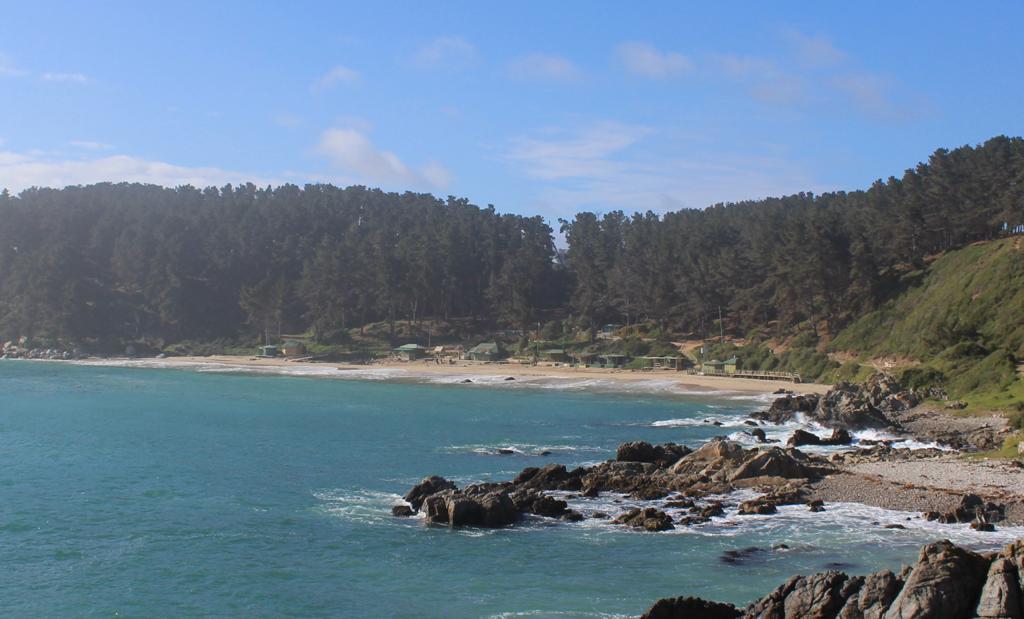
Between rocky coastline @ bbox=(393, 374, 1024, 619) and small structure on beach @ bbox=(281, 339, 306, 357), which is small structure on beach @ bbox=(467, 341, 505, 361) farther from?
rocky coastline @ bbox=(393, 374, 1024, 619)

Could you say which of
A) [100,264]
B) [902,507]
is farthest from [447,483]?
[100,264]

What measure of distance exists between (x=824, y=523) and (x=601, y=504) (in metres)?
7.46

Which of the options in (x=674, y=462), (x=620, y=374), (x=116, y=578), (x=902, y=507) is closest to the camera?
(x=116, y=578)

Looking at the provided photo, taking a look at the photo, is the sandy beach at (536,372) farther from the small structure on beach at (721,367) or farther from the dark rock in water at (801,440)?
the dark rock in water at (801,440)

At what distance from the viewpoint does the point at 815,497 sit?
31.4m

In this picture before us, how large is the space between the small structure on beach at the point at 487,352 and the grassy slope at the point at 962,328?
3915cm

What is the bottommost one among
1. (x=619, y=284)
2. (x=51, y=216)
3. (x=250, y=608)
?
(x=250, y=608)

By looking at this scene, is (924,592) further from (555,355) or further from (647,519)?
(555,355)

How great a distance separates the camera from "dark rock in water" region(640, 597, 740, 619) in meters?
18.7

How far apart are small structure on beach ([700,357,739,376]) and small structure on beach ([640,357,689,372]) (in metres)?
4.72

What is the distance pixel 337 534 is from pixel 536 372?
6627cm

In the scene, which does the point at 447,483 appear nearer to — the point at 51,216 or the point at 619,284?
the point at 619,284

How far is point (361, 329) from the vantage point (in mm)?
125750

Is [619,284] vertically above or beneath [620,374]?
above
